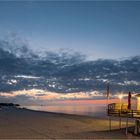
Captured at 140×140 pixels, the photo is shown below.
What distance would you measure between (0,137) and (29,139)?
8.69 ft

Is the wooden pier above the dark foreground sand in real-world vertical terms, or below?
above

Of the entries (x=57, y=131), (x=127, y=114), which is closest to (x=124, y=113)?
(x=127, y=114)

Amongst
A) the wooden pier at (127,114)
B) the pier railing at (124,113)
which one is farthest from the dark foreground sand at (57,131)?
the pier railing at (124,113)

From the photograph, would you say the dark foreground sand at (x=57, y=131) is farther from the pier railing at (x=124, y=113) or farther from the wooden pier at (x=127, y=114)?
the pier railing at (x=124, y=113)

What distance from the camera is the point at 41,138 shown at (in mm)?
24859

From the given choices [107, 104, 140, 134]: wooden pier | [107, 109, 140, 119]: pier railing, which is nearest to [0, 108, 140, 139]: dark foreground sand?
[107, 104, 140, 134]: wooden pier

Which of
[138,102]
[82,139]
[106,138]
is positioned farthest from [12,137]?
A: [138,102]

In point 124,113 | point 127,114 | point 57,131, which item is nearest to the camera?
point 127,114

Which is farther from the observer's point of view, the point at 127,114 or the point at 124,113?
the point at 124,113

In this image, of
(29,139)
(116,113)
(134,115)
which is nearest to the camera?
(29,139)

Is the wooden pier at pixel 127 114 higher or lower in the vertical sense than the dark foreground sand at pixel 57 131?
higher

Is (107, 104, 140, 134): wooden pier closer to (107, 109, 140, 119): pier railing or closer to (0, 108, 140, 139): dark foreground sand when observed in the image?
(107, 109, 140, 119): pier railing

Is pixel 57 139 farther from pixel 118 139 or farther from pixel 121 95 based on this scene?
pixel 121 95

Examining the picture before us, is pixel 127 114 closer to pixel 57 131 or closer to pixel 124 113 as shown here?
pixel 124 113
